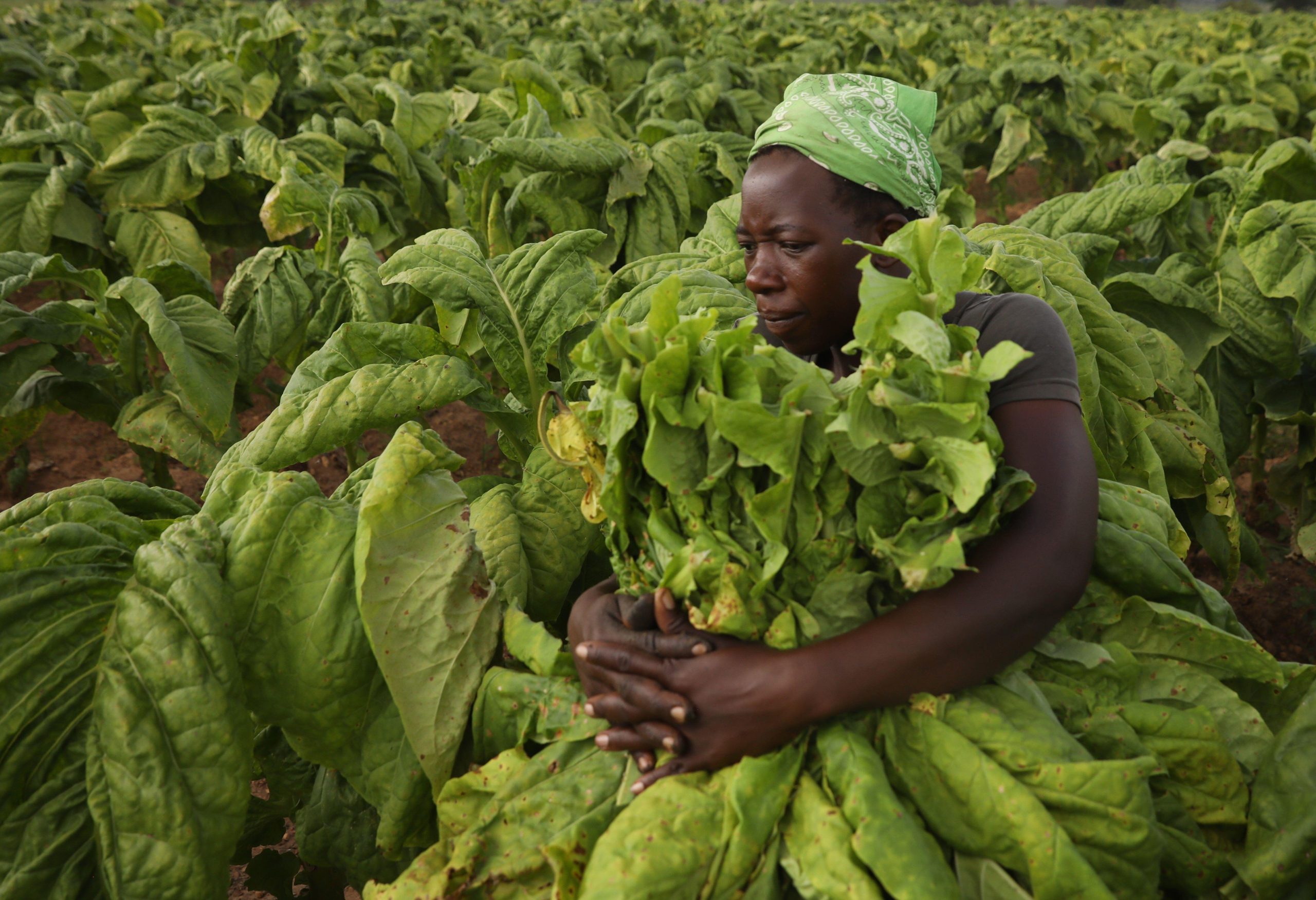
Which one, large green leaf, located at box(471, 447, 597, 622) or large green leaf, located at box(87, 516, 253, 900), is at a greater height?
large green leaf, located at box(87, 516, 253, 900)

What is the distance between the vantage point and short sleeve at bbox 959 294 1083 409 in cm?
155

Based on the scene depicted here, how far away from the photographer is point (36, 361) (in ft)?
11.0

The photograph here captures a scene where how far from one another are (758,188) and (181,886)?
1467mm

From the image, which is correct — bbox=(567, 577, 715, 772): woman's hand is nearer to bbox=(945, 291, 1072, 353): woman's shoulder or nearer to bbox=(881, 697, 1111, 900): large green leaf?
bbox=(881, 697, 1111, 900): large green leaf

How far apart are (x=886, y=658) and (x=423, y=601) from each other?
723mm

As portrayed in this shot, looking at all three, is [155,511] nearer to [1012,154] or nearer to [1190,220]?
[1190,220]

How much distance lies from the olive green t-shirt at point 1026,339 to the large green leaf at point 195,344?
7.47 ft

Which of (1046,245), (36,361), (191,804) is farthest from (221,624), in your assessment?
(36,361)

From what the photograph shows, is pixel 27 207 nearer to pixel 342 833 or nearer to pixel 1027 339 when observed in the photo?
pixel 342 833

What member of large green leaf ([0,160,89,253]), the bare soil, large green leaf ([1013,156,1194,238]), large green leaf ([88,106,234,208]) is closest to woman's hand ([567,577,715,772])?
the bare soil

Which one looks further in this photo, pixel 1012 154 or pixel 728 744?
pixel 1012 154

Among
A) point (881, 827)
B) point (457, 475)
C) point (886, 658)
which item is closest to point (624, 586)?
point (886, 658)

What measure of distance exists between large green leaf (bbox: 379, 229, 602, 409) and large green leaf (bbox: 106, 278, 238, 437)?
99 cm

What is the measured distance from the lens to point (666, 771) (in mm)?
1370
